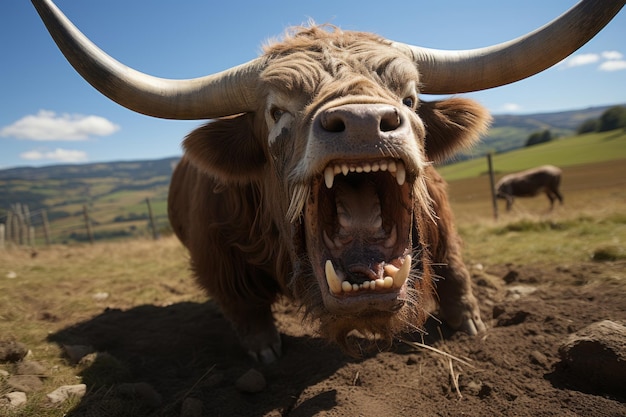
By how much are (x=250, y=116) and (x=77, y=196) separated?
579 feet

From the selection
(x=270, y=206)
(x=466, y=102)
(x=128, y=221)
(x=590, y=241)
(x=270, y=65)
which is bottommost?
(x=128, y=221)

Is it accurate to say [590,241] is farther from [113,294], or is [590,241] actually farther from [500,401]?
[113,294]

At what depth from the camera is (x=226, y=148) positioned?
318 centimetres

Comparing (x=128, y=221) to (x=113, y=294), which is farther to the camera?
(x=128, y=221)

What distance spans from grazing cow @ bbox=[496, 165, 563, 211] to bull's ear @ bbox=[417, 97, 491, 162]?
18534mm

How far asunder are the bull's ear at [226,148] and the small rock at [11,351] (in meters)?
1.97

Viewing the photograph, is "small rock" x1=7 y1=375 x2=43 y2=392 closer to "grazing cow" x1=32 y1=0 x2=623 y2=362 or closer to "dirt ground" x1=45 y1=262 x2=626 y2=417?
"dirt ground" x1=45 y1=262 x2=626 y2=417

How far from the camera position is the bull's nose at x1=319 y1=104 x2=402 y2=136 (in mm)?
1826

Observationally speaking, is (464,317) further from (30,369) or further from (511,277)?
(30,369)

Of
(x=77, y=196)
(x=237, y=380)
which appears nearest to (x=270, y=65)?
(x=237, y=380)

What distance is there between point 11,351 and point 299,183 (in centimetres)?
270

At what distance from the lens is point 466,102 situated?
332cm

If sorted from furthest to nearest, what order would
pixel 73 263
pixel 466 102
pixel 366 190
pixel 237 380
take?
1. pixel 73 263
2. pixel 466 102
3. pixel 237 380
4. pixel 366 190

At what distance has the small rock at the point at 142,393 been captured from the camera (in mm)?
2865
